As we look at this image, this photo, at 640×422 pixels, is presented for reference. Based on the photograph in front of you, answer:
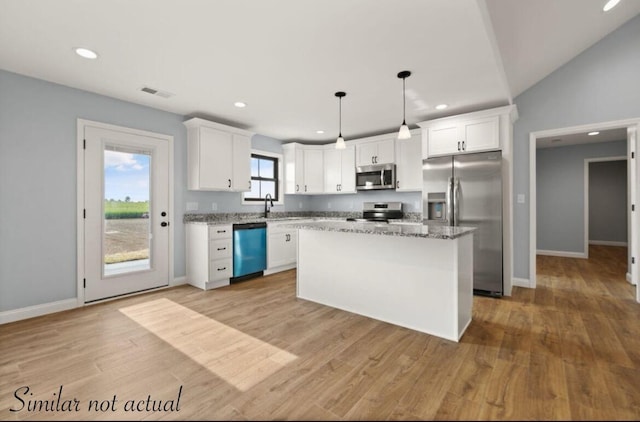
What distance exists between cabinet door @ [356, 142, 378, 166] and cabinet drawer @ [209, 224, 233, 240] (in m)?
2.63

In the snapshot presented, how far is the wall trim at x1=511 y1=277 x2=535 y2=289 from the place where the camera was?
13.2ft

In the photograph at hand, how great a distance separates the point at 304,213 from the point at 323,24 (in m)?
4.42

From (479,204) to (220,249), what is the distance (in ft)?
11.6

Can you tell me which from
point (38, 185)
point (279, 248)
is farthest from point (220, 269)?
point (38, 185)

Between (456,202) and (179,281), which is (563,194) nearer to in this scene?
(456,202)

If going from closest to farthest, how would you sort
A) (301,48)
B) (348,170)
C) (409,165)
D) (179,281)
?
1. (301,48)
2. (179,281)
3. (409,165)
4. (348,170)

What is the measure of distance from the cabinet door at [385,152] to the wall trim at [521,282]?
253 cm

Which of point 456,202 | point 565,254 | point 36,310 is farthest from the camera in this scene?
point 565,254

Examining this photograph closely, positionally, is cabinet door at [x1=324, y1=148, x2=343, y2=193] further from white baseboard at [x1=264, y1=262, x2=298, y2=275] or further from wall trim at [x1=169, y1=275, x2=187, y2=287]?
wall trim at [x1=169, y1=275, x2=187, y2=287]

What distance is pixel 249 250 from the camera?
4.47 metres

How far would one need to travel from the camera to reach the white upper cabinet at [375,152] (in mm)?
5008

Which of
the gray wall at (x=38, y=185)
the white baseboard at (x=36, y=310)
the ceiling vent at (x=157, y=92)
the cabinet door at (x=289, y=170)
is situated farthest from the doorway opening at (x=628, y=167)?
the white baseboard at (x=36, y=310)

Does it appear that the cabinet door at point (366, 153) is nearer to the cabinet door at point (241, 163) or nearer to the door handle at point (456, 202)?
the door handle at point (456, 202)

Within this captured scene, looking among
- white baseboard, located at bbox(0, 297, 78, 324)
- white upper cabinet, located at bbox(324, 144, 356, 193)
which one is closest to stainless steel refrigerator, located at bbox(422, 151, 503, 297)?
white upper cabinet, located at bbox(324, 144, 356, 193)
